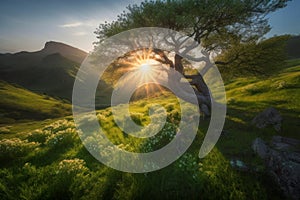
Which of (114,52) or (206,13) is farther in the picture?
Answer: (114,52)

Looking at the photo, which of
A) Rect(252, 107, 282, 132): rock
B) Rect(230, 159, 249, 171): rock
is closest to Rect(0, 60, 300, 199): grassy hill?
Rect(230, 159, 249, 171): rock

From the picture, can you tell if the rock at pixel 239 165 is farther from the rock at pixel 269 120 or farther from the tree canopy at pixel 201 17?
the tree canopy at pixel 201 17

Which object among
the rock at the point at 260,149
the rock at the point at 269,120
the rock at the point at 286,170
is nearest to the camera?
the rock at the point at 286,170

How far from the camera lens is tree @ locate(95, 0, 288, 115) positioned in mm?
13586

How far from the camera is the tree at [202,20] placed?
1359 cm

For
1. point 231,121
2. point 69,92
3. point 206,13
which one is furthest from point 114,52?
point 69,92

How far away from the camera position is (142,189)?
5980 mm

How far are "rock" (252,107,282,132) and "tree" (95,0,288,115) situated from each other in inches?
209

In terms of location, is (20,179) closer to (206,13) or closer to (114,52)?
(114,52)

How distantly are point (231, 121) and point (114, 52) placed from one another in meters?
11.9

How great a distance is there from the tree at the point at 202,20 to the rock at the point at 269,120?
531 cm

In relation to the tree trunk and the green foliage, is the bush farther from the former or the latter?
the green foliage

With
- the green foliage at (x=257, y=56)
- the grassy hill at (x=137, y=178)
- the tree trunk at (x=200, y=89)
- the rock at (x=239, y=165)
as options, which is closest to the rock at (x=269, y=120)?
the grassy hill at (x=137, y=178)

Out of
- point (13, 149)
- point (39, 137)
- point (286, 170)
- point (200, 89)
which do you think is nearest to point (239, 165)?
point (286, 170)
